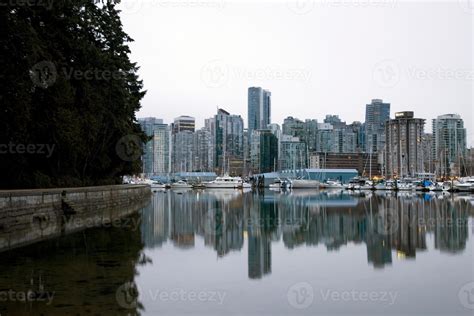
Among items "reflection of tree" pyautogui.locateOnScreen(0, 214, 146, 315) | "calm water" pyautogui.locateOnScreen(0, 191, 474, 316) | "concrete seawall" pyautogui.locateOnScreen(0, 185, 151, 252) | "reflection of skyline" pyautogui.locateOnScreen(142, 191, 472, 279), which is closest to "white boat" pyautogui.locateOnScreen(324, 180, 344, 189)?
"concrete seawall" pyautogui.locateOnScreen(0, 185, 151, 252)

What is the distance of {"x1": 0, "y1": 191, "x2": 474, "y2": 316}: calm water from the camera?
10.5m

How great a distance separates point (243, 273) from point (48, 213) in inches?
540

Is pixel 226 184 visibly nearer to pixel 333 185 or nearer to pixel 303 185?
pixel 303 185

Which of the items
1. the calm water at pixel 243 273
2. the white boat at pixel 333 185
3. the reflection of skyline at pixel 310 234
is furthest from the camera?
the white boat at pixel 333 185

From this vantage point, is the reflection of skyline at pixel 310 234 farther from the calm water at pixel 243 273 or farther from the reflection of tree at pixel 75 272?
the reflection of tree at pixel 75 272

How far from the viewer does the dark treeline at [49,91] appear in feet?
70.8

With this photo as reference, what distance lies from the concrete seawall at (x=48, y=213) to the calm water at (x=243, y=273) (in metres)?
1.32

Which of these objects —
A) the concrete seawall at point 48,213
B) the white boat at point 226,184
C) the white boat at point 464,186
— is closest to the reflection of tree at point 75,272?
the concrete seawall at point 48,213

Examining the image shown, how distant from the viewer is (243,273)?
Result: 14000mm

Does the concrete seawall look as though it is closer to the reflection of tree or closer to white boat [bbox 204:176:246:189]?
the reflection of tree

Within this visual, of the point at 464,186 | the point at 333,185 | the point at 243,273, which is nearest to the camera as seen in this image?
the point at 243,273

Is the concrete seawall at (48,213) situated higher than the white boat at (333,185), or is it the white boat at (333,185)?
the concrete seawall at (48,213)

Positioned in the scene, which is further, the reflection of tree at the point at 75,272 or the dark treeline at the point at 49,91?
the dark treeline at the point at 49,91

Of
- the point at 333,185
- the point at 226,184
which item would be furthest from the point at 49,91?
the point at 333,185
